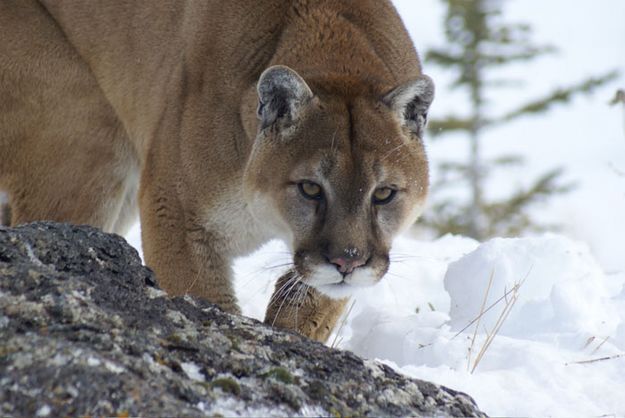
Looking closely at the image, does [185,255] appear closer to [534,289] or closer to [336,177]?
[336,177]

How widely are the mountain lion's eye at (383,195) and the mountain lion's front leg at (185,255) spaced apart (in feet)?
3.42

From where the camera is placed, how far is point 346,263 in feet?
14.9

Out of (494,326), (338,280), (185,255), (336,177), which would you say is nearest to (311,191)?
(336,177)

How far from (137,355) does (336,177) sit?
7.42 ft

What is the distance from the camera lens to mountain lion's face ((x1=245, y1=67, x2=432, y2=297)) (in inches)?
184

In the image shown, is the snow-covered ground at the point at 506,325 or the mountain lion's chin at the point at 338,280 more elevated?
the mountain lion's chin at the point at 338,280

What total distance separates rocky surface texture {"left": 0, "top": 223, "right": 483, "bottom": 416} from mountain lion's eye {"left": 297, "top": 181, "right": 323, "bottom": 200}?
1547 millimetres

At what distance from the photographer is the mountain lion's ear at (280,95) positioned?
4988 mm

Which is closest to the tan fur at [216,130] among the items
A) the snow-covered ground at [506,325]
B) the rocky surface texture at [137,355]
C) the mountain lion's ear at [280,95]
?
the mountain lion's ear at [280,95]

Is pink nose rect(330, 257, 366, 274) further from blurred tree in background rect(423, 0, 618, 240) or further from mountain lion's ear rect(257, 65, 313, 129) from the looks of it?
blurred tree in background rect(423, 0, 618, 240)

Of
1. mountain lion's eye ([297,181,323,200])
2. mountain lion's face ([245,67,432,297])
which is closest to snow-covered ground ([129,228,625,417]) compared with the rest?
mountain lion's face ([245,67,432,297])

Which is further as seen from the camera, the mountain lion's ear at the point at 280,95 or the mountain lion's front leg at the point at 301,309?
the mountain lion's front leg at the point at 301,309

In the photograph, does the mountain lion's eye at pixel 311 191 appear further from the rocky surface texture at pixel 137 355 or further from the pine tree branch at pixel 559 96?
the pine tree branch at pixel 559 96

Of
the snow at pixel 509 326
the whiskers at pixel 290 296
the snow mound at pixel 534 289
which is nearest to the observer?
the snow at pixel 509 326
